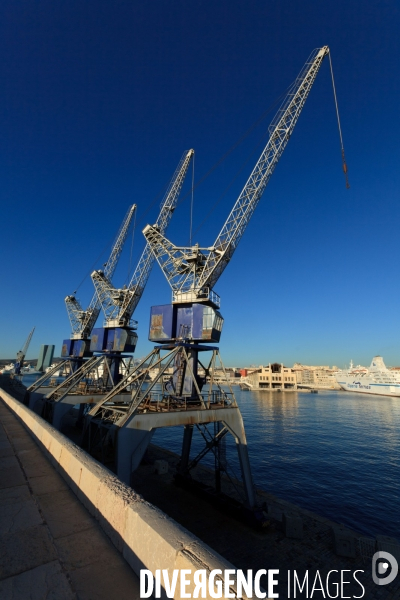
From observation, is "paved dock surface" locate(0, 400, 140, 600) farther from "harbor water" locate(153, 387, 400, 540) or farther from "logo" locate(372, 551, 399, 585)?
"harbor water" locate(153, 387, 400, 540)

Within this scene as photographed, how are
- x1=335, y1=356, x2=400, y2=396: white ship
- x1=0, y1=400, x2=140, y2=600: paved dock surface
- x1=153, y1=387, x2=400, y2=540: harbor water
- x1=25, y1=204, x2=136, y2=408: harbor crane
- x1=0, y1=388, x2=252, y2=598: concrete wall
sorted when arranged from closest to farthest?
x1=0, y1=388, x2=252, y2=598: concrete wall
x1=0, y1=400, x2=140, y2=600: paved dock surface
x1=153, y1=387, x2=400, y2=540: harbor water
x1=25, y1=204, x2=136, y2=408: harbor crane
x1=335, y1=356, x2=400, y2=396: white ship

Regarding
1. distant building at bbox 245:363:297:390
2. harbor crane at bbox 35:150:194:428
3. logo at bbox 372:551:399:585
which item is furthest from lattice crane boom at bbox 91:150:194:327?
distant building at bbox 245:363:297:390

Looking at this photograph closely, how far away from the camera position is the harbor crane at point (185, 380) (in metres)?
18.5

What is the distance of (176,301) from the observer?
91.0 feet

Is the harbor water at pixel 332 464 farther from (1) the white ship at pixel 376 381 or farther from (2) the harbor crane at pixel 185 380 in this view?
(1) the white ship at pixel 376 381

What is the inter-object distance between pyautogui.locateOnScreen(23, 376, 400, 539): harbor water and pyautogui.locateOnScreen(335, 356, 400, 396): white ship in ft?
288

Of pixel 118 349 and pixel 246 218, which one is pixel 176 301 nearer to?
pixel 246 218

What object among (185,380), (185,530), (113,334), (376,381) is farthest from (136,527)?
(376,381)

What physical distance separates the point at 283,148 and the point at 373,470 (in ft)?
148

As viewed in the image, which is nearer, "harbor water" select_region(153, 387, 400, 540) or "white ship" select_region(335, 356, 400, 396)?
"harbor water" select_region(153, 387, 400, 540)

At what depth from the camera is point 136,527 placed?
4.18m

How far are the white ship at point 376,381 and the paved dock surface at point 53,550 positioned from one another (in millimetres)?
170950

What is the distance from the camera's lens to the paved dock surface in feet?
12.0

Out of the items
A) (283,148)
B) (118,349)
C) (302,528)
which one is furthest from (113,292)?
(302,528)
